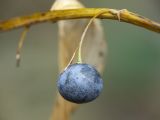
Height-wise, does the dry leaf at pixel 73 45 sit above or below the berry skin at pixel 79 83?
above

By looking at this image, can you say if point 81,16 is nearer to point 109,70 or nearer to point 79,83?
point 79,83

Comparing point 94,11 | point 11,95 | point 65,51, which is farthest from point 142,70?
point 94,11

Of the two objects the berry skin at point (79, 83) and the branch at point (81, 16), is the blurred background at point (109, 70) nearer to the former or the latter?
the branch at point (81, 16)

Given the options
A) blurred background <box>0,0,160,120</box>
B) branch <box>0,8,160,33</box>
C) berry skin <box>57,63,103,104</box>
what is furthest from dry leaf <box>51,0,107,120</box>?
blurred background <box>0,0,160,120</box>

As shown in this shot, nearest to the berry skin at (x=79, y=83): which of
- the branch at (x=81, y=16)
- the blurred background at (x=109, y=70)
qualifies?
the branch at (x=81, y=16)

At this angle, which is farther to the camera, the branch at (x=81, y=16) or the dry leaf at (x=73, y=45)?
the dry leaf at (x=73, y=45)

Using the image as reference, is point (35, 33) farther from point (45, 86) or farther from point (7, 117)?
point (7, 117)

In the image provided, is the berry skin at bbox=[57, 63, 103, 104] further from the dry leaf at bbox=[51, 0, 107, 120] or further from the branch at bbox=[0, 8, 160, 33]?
the dry leaf at bbox=[51, 0, 107, 120]
